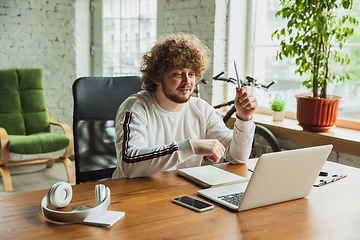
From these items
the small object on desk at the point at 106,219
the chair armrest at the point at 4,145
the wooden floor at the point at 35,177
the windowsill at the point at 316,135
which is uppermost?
the small object on desk at the point at 106,219

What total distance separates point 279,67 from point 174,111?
64.3 inches

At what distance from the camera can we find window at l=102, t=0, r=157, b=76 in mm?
4055

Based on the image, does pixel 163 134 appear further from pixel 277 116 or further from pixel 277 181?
pixel 277 116

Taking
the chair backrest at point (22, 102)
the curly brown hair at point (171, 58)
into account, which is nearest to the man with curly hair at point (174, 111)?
the curly brown hair at point (171, 58)

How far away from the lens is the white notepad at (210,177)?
1295 mm

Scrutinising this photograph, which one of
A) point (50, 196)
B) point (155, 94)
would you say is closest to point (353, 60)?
point (155, 94)

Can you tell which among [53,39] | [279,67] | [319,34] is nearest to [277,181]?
[319,34]

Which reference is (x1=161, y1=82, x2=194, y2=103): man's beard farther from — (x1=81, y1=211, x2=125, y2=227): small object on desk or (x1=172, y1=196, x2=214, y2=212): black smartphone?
(x1=81, y1=211, x2=125, y2=227): small object on desk

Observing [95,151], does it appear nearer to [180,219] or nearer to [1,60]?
[180,219]

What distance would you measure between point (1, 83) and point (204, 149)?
9.74 feet

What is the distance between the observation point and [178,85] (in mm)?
1617

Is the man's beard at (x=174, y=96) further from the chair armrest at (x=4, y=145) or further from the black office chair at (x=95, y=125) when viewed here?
the chair armrest at (x=4, y=145)

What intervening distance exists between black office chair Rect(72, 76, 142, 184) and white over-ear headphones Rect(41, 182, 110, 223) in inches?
24.5

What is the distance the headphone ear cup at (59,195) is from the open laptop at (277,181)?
1.37ft
